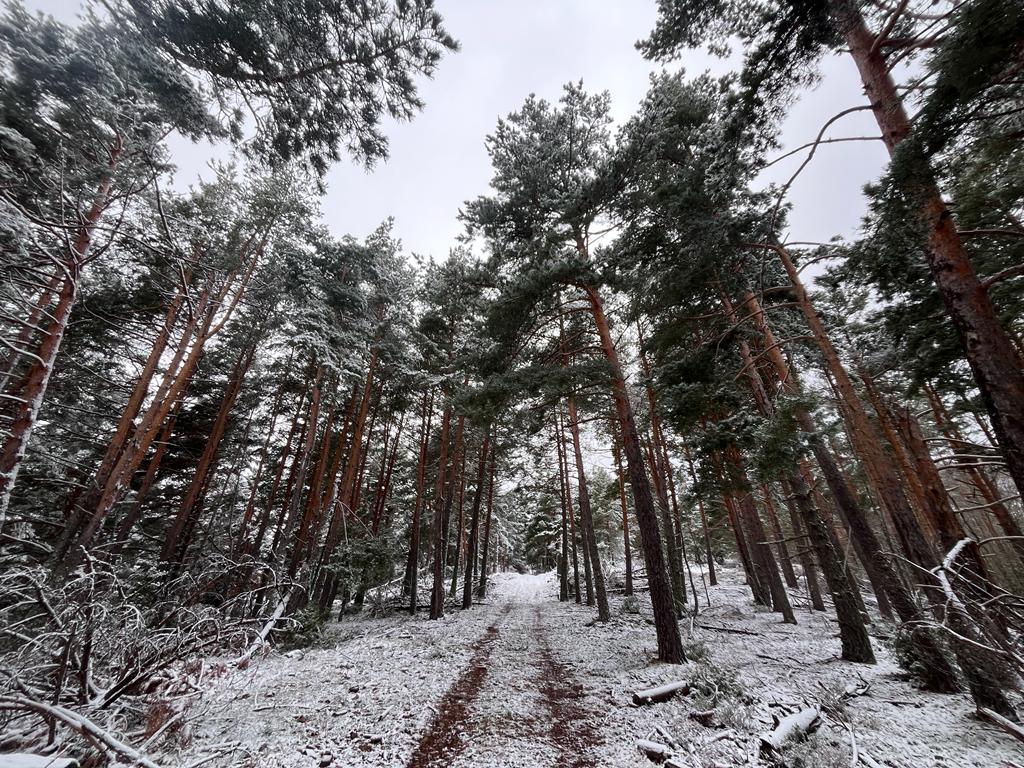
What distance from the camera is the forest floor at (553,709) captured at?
13.1 feet

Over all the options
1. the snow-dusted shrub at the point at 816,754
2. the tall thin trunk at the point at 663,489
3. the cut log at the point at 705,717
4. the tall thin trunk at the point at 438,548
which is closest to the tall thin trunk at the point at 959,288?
the snow-dusted shrub at the point at 816,754

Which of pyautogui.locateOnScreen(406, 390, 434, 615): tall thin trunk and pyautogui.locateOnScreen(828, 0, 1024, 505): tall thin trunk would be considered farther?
pyautogui.locateOnScreen(406, 390, 434, 615): tall thin trunk

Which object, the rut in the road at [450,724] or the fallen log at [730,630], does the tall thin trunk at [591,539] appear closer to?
the fallen log at [730,630]

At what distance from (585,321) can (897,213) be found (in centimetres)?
844

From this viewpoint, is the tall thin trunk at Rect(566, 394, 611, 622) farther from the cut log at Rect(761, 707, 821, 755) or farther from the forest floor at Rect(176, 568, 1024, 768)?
the cut log at Rect(761, 707, 821, 755)

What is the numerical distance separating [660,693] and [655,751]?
5.61 ft

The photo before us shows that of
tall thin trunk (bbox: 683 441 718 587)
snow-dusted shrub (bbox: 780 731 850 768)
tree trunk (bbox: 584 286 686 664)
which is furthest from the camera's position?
tall thin trunk (bbox: 683 441 718 587)

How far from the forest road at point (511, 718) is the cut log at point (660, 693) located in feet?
2.60

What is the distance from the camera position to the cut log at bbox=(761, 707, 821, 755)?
3.81 meters

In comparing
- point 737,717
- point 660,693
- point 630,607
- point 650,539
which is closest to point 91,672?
point 660,693

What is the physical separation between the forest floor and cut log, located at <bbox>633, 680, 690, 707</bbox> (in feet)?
0.42

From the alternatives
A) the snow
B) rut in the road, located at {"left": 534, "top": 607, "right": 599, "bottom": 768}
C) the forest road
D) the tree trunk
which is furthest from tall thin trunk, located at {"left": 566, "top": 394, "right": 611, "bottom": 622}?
the snow

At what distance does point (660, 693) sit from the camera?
540 cm

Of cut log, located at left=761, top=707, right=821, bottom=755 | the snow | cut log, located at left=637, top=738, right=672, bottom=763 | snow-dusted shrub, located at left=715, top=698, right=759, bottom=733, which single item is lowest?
cut log, located at left=637, top=738, right=672, bottom=763
